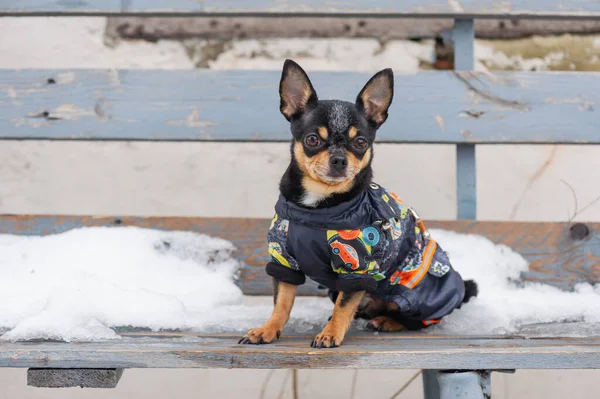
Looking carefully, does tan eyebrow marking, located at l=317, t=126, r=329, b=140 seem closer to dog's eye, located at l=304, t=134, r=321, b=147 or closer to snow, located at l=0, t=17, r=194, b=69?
dog's eye, located at l=304, t=134, r=321, b=147

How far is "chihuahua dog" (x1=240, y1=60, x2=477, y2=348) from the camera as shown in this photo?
176cm

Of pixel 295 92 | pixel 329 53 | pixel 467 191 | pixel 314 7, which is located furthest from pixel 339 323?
pixel 329 53

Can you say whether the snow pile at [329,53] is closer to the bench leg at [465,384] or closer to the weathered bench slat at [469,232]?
the weathered bench slat at [469,232]

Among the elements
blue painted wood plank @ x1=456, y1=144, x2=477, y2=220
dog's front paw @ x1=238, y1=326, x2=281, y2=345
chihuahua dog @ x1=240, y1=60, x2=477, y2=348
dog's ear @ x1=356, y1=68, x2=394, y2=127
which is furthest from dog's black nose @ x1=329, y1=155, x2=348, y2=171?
blue painted wood plank @ x1=456, y1=144, x2=477, y2=220

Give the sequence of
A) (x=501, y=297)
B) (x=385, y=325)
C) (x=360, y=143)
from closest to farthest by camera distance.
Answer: (x=360, y=143) < (x=385, y=325) < (x=501, y=297)

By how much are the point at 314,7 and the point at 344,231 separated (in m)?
1.15

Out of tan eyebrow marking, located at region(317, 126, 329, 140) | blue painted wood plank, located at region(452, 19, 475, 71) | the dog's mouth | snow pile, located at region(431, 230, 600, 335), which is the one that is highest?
blue painted wood plank, located at region(452, 19, 475, 71)

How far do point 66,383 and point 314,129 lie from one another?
34.4 inches

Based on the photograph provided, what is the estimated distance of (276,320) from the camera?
178 centimetres

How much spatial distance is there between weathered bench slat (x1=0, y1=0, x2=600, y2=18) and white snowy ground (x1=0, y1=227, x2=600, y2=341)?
33.3 inches

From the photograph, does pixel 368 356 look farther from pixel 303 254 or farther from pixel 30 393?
pixel 30 393

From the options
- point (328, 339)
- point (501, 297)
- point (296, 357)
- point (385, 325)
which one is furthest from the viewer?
point (501, 297)

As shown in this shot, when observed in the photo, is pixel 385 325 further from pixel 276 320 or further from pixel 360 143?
pixel 360 143

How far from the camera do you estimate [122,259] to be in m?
2.39
